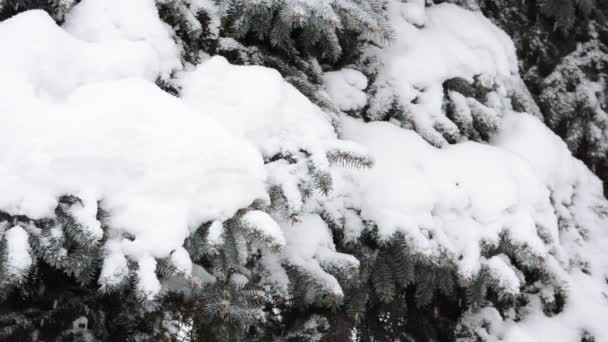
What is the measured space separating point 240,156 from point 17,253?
0.69 metres

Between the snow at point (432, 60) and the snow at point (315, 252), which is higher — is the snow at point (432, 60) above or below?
above

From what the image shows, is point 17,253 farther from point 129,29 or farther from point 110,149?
point 129,29

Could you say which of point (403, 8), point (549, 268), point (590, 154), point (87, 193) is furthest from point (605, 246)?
point (87, 193)

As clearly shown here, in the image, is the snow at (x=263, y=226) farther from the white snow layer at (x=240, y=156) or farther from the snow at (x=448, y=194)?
the snow at (x=448, y=194)

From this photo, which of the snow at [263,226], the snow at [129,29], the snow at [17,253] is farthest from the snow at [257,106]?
the snow at [17,253]

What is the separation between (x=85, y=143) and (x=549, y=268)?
2.04 meters

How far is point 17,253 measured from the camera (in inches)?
55.2

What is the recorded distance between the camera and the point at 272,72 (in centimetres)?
207

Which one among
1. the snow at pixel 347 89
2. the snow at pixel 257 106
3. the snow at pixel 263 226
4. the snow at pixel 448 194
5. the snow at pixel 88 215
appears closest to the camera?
the snow at pixel 88 215

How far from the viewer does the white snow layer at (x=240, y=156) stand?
1524 mm

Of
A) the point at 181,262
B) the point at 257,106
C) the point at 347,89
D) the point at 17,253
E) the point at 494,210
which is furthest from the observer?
the point at 347,89

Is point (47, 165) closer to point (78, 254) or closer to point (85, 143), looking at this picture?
point (85, 143)

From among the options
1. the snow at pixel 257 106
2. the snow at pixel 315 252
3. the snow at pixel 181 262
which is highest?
the snow at pixel 257 106

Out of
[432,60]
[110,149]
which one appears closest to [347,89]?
[432,60]
